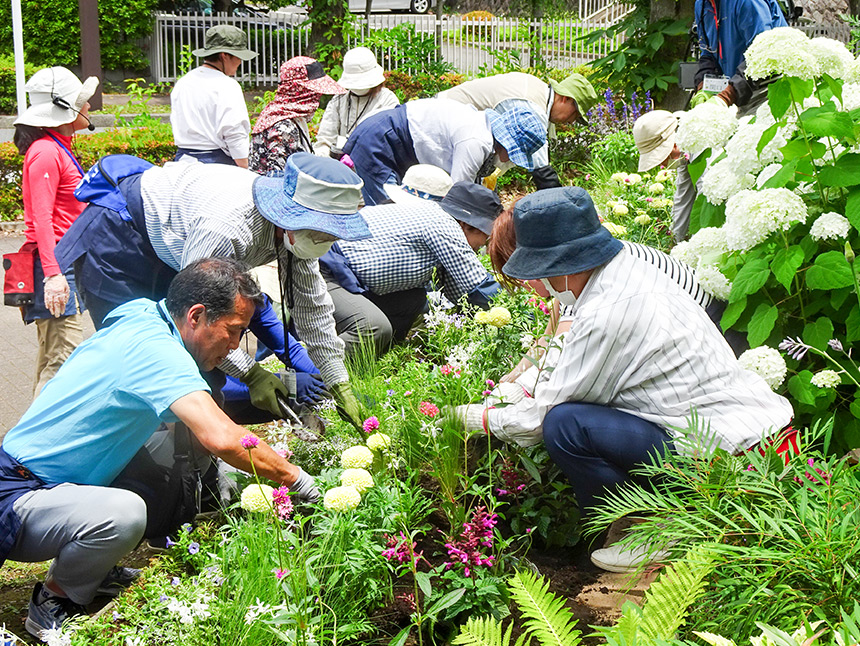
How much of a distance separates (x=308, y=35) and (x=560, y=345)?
52.9 ft

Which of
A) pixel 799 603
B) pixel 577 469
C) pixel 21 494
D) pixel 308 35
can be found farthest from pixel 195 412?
pixel 308 35

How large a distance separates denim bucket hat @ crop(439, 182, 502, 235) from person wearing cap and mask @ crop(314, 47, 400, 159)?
188cm

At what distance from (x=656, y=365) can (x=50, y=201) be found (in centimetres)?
315

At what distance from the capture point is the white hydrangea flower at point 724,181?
10.8ft

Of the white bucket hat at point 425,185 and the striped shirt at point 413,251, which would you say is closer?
the striped shirt at point 413,251

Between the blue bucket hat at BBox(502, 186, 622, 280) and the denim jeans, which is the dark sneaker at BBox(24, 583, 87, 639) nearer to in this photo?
the denim jeans

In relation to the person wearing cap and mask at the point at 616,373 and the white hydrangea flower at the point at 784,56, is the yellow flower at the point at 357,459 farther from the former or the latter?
the white hydrangea flower at the point at 784,56

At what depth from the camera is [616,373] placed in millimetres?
2725

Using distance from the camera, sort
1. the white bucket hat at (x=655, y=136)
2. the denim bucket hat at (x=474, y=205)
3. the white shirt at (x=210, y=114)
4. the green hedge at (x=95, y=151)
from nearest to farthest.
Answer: the denim bucket hat at (x=474, y=205) < the white bucket hat at (x=655, y=136) < the white shirt at (x=210, y=114) < the green hedge at (x=95, y=151)

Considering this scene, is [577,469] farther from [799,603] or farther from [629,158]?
[629,158]

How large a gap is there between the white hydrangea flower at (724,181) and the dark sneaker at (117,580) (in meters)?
2.40

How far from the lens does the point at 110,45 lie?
17.5 meters

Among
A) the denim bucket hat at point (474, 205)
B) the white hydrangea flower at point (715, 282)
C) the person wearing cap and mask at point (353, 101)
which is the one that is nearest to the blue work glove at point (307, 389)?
the denim bucket hat at point (474, 205)

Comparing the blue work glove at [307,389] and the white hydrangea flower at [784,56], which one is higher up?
the white hydrangea flower at [784,56]
